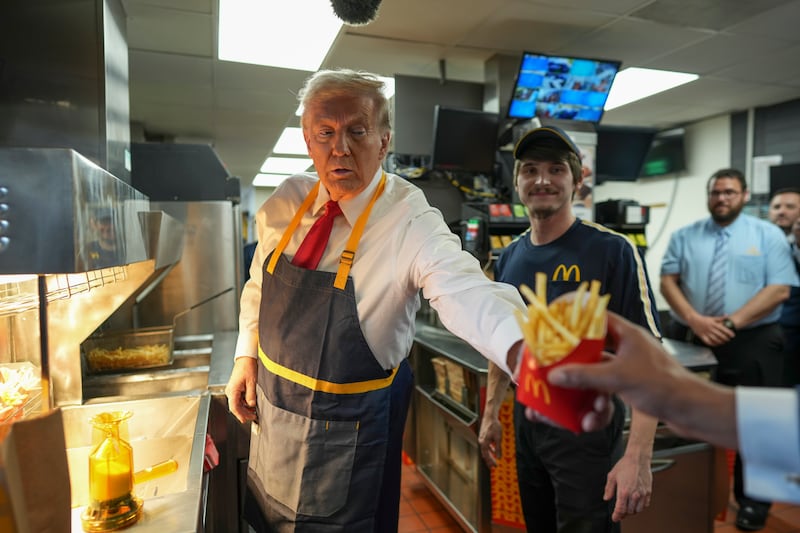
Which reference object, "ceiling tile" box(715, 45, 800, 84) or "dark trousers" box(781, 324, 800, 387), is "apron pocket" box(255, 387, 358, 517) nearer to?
"dark trousers" box(781, 324, 800, 387)

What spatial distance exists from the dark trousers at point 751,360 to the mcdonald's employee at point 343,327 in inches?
107

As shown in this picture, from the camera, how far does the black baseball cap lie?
192 cm

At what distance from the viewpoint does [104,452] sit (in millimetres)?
1187

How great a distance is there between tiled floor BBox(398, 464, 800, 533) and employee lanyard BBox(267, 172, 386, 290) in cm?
224

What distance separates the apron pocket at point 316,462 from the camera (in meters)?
1.39

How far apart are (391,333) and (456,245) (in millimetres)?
321

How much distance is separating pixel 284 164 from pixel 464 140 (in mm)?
6650

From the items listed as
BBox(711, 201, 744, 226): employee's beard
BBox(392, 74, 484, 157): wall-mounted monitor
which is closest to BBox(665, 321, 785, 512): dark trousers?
BBox(711, 201, 744, 226): employee's beard

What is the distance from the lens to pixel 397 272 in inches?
53.5

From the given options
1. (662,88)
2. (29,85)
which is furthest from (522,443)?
(662,88)

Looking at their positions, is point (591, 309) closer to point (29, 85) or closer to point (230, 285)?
point (29, 85)

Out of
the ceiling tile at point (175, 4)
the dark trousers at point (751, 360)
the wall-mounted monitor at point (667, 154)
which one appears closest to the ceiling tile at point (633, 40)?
the dark trousers at point (751, 360)

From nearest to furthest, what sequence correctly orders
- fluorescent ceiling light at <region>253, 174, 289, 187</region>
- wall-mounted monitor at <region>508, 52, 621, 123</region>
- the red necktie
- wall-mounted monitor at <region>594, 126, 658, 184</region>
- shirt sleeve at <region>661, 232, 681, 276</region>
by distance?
the red necktie, shirt sleeve at <region>661, 232, 681, 276</region>, wall-mounted monitor at <region>508, 52, 621, 123</region>, wall-mounted monitor at <region>594, 126, 658, 184</region>, fluorescent ceiling light at <region>253, 174, 289, 187</region>

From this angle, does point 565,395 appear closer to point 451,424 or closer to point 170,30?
point 451,424
